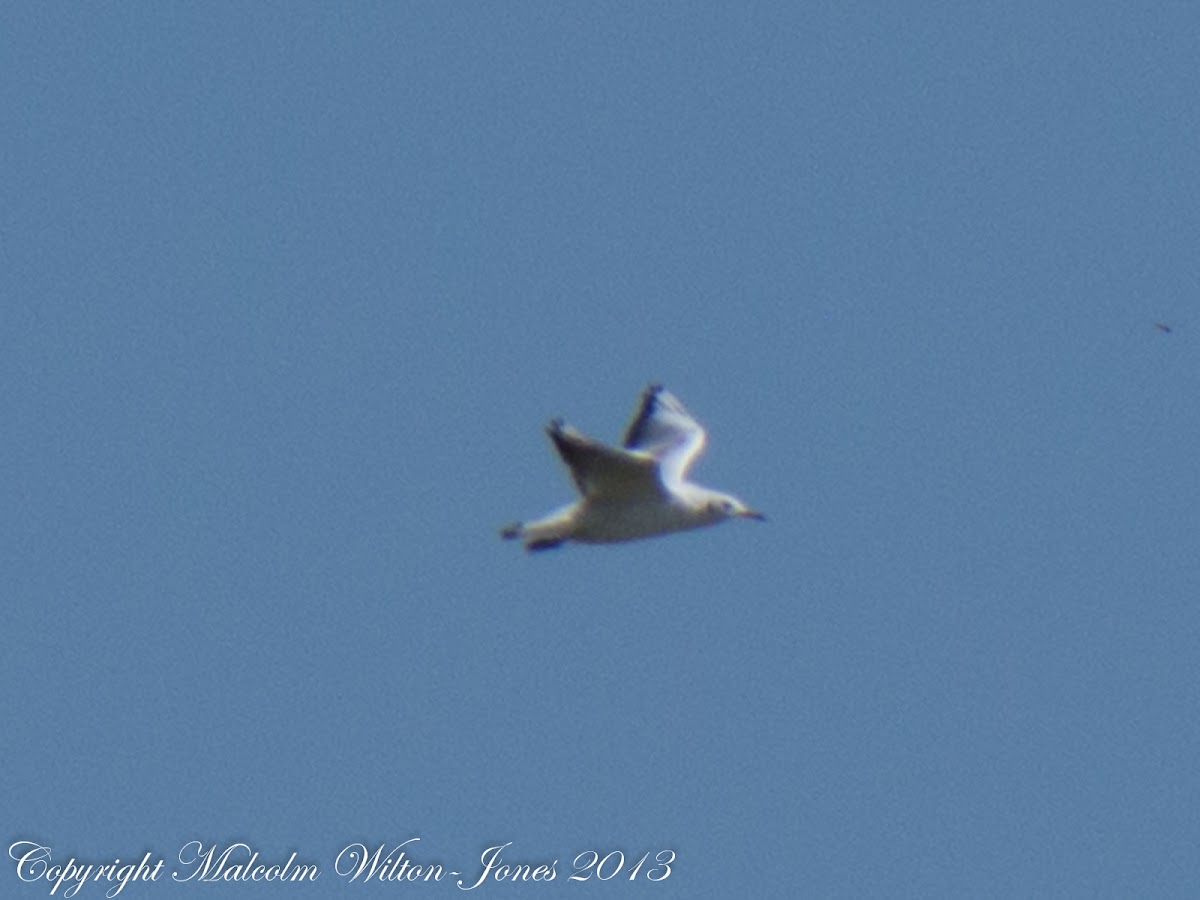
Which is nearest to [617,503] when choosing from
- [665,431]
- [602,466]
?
[602,466]

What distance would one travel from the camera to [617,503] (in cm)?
1944

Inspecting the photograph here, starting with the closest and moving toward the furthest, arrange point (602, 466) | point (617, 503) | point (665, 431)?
1. point (602, 466)
2. point (617, 503)
3. point (665, 431)

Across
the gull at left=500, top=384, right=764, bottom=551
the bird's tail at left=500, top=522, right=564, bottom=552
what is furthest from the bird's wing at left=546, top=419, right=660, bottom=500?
the bird's tail at left=500, top=522, right=564, bottom=552

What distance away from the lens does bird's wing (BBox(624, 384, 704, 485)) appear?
22.2 meters

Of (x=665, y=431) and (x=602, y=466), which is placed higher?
(x=665, y=431)

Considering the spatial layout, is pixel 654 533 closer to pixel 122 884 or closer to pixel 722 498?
pixel 722 498

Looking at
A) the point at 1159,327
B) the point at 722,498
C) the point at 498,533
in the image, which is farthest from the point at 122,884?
the point at 1159,327

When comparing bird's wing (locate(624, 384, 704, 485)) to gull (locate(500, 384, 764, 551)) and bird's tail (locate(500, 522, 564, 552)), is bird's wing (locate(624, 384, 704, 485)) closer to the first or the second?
gull (locate(500, 384, 764, 551))

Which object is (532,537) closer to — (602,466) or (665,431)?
(602,466)

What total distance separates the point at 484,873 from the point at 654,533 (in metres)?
2.88

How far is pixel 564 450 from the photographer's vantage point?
61.1 feet

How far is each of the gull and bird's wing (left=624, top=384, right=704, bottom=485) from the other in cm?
85

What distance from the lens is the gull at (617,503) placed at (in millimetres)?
18656

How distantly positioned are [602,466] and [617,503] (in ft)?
2.18
